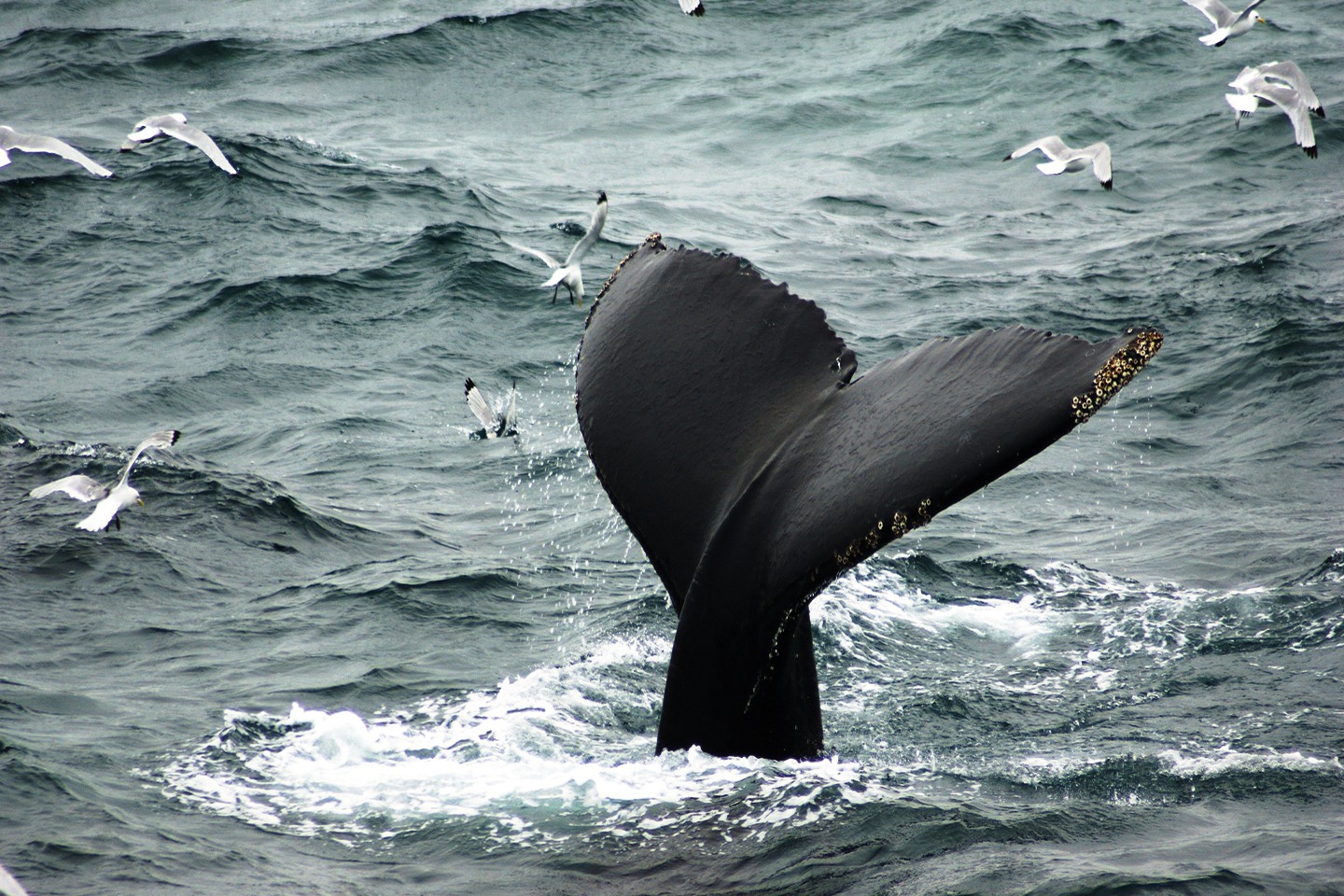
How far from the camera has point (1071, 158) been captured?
12.1 metres

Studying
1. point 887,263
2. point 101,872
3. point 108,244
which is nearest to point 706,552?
point 101,872

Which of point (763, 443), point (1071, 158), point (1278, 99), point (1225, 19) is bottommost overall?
point (763, 443)

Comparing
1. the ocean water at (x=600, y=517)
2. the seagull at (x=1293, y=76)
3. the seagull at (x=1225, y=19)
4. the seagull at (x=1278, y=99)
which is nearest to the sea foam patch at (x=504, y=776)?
the ocean water at (x=600, y=517)

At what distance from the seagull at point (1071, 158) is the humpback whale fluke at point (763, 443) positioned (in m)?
8.08

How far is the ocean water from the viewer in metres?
4.46

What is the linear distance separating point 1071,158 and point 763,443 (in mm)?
9140

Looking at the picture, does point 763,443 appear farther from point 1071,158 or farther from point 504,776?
point 1071,158

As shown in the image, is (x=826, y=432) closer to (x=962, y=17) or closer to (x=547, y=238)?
(x=547, y=238)

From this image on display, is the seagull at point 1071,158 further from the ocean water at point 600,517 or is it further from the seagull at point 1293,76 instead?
the seagull at point 1293,76

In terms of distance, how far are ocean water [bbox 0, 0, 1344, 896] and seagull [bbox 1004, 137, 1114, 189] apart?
1045mm

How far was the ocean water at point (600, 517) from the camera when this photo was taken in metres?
4.46

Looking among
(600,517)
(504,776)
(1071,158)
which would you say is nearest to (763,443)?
(504,776)

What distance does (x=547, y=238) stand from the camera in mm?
14648

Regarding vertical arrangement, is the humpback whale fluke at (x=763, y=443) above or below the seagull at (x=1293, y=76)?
below
